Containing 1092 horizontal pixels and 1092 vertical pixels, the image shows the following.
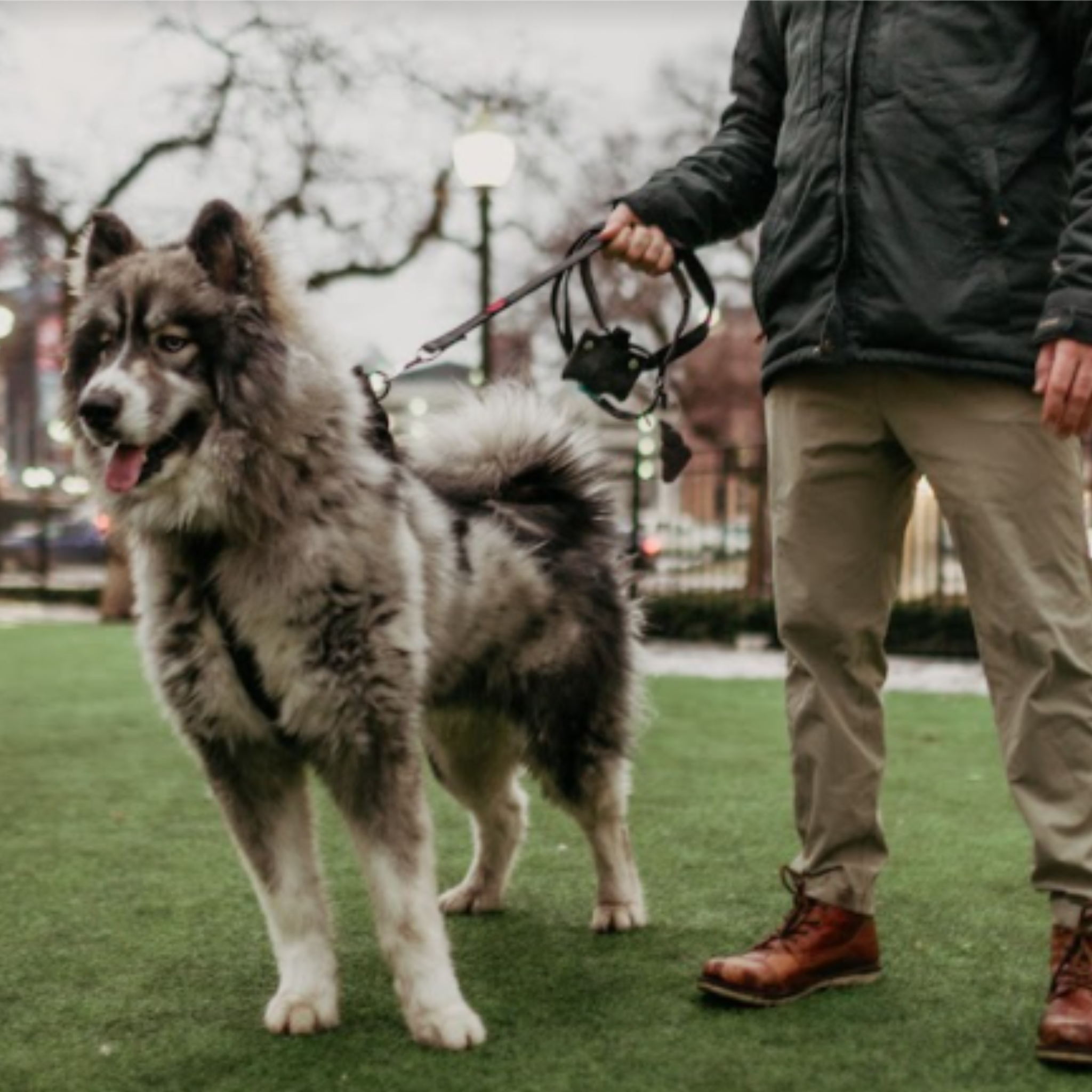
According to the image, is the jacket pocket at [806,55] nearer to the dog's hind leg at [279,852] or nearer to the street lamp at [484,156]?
the dog's hind leg at [279,852]

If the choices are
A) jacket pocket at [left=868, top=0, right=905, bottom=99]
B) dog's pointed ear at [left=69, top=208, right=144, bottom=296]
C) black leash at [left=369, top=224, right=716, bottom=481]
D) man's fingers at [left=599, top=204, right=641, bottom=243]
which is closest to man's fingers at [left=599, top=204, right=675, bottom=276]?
man's fingers at [left=599, top=204, right=641, bottom=243]

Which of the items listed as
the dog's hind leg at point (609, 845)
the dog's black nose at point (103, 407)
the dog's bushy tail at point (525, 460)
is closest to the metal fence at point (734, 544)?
the dog's bushy tail at point (525, 460)

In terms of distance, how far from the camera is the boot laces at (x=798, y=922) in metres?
3.04

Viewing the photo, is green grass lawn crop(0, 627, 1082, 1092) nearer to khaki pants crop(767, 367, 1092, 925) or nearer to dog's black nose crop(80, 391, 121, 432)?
khaki pants crop(767, 367, 1092, 925)

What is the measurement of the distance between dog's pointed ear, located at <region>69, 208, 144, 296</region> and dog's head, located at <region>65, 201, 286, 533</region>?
9cm

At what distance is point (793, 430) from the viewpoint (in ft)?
9.87

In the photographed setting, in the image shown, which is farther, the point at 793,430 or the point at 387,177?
the point at 387,177

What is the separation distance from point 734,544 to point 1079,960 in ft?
49.5

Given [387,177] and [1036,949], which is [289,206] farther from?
[1036,949]

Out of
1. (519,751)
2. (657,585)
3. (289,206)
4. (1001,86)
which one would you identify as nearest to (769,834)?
(519,751)

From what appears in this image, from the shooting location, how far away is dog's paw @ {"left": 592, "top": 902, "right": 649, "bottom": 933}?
3.62m

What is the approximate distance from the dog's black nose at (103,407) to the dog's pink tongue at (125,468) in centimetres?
9

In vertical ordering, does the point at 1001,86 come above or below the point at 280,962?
above

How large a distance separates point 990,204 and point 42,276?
1779 centimetres
